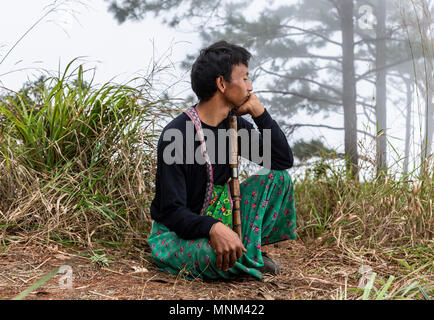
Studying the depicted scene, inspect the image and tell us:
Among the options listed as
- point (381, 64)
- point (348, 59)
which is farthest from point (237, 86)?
point (381, 64)

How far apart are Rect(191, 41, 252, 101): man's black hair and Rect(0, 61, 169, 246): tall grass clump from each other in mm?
711

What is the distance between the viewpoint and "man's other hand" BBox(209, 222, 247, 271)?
6.05 feet

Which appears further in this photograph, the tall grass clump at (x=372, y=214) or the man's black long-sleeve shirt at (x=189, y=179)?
the tall grass clump at (x=372, y=214)

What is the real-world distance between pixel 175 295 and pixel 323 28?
5379mm

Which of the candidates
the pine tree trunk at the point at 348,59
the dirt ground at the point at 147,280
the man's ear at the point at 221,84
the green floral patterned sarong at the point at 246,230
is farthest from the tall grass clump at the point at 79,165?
the pine tree trunk at the point at 348,59

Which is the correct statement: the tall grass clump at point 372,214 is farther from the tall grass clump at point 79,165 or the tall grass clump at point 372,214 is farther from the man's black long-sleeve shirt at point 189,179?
the tall grass clump at point 79,165

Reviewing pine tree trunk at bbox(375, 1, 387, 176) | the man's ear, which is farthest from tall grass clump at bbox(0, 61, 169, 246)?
pine tree trunk at bbox(375, 1, 387, 176)

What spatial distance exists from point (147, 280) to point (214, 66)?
41.4 inches

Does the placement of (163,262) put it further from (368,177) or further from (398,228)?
(368,177)

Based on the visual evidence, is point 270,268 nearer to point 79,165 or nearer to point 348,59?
point 79,165

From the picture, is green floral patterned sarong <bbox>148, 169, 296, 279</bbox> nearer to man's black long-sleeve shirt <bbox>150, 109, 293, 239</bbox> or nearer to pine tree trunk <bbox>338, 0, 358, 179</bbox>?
man's black long-sleeve shirt <bbox>150, 109, 293, 239</bbox>

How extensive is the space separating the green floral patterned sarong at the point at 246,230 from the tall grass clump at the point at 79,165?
1.60ft

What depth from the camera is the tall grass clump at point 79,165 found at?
2518 mm
